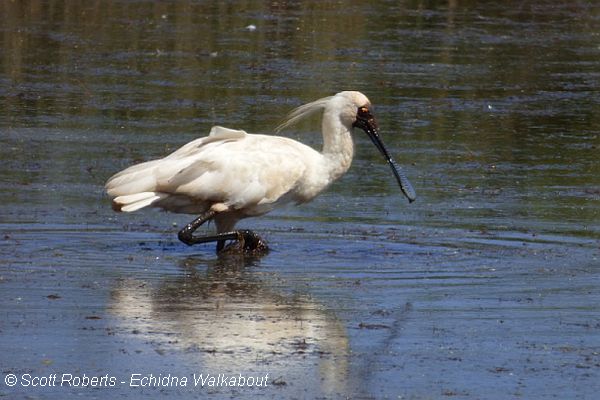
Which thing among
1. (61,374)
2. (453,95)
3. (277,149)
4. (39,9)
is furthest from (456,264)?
(39,9)

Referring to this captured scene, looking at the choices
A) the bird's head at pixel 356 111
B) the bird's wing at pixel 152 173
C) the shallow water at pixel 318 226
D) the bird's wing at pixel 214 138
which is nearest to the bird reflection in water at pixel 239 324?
the shallow water at pixel 318 226

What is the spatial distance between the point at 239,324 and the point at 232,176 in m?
2.47

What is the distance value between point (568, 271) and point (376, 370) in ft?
9.46

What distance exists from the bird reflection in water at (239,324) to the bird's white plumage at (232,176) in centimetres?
74

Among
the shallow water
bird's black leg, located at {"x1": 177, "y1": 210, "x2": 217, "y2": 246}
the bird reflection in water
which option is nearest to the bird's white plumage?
bird's black leg, located at {"x1": 177, "y1": 210, "x2": 217, "y2": 246}

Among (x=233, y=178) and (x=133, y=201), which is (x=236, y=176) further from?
(x=133, y=201)

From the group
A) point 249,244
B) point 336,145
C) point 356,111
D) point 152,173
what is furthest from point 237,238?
point 356,111

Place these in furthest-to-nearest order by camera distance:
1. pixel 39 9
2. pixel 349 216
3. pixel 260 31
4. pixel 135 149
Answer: pixel 39 9 < pixel 260 31 < pixel 135 149 < pixel 349 216

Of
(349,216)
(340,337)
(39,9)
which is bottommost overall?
(39,9)

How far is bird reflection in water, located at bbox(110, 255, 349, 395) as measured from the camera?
7.71 meters

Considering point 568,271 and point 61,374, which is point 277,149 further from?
point 61,374

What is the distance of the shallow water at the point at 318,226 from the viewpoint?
25.9 feet

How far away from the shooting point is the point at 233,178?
1090 centimetres

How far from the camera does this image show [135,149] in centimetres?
1438
